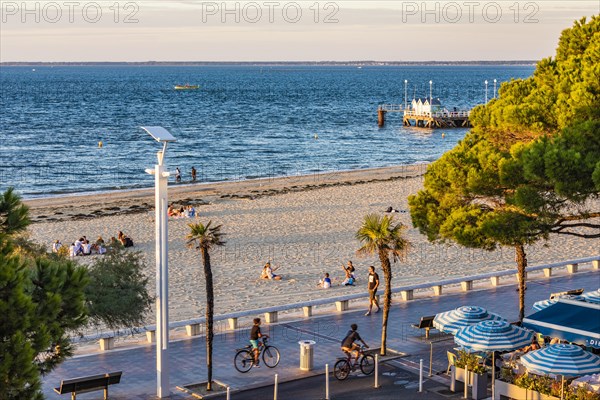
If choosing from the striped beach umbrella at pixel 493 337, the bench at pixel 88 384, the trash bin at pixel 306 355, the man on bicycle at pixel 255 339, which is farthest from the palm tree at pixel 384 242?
the bench at pixel 88 384

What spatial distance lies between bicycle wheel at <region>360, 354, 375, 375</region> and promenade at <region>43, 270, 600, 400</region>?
13.2 inches

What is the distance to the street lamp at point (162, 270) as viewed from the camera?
671 inches

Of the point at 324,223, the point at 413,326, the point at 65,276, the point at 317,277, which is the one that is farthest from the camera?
the point at 324,223

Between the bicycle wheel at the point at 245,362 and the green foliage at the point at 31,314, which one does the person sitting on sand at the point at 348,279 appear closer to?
the bicycle wheel at the point at 245,362

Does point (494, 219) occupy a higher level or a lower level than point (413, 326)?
higher

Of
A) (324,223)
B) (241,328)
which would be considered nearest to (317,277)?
(241,328)

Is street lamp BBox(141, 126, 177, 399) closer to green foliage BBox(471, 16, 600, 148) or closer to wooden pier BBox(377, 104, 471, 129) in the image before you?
green foliage BBox(471, 16, 600, 148)

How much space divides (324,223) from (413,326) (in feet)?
65.4

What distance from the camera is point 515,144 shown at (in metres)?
19.9

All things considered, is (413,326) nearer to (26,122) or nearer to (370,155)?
(370,155)

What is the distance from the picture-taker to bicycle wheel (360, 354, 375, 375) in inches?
741

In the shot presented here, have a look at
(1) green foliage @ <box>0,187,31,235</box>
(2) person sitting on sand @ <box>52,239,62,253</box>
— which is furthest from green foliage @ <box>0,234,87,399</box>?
(2) person sitting on sand @ <box>52,239,62,253</box>

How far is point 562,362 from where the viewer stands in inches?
618

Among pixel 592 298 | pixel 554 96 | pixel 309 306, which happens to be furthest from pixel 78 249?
pixel 592 298
